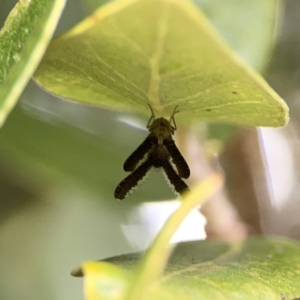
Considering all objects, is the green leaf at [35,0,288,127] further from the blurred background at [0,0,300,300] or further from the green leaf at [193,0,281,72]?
the blurred background at [0,0,300,300]

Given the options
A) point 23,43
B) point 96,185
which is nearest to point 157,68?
point 23,43

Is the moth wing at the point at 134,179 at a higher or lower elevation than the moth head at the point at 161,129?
lower

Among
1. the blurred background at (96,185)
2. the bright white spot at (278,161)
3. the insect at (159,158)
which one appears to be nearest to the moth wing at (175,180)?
the insect at (159,158)

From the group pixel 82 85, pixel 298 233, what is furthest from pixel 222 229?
pixel 82 85

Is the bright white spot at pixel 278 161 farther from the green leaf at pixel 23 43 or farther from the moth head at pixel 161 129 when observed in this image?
the green leaf at pixel 23 43

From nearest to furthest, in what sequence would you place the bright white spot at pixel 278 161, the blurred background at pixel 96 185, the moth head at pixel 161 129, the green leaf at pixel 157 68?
the green leaf at pixel 157 68 < the moth head at pixel 161 129 < the blurred background at pixel 96 185 < the bright white spot at pixel 278 161

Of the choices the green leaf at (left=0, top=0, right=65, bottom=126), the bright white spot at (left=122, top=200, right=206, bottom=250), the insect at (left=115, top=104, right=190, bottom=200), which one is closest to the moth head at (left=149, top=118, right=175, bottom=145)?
the insect at (left=115, top=104, right=190, bottom=200)
